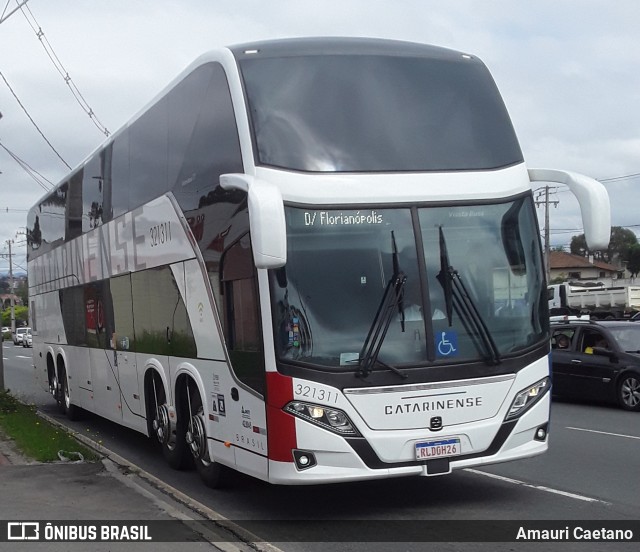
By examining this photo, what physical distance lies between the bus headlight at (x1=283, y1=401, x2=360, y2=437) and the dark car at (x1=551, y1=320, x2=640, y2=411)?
32.3 ft

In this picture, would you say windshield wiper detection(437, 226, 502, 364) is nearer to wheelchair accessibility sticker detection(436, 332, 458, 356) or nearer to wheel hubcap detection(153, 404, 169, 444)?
wheelchair accessibility sticker detection(436, 332, 458, 356)

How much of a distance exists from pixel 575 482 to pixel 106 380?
7146mm

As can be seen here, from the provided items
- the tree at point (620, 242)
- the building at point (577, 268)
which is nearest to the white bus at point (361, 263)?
the tree at point (620, 242)

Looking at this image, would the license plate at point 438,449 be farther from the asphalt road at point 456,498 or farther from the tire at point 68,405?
the tire at point 68,405

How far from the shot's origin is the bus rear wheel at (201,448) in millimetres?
9602

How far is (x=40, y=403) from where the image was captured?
69.8 ft

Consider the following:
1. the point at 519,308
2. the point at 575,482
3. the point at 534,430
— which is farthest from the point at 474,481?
the point at 519,308

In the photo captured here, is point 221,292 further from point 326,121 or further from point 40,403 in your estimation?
point 40,403

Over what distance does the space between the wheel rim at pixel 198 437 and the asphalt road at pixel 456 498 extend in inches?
13.6

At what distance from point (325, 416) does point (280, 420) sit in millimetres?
356

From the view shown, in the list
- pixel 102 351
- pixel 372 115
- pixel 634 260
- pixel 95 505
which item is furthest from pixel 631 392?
pixel 634 260

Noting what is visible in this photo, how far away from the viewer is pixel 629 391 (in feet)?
52.8

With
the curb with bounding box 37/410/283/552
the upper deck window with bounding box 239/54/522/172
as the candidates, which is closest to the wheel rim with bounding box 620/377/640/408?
the curb with bounding box 37/410/283/552

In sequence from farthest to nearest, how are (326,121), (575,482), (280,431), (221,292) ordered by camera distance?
A: (575,482), (221,292), (326,121), (280,431)
